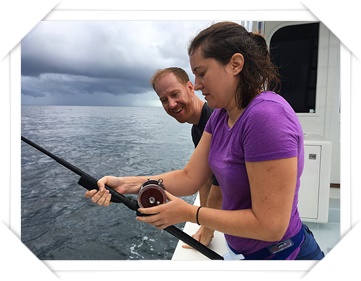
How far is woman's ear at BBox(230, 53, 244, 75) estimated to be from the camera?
0.83 meters

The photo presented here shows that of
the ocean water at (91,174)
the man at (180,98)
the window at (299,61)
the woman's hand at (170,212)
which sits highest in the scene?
the window at (299,61)

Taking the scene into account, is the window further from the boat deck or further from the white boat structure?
the boat deck

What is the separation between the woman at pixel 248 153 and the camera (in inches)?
28.8

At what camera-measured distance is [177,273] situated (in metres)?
0.89

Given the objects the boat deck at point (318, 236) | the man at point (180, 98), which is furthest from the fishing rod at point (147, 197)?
the man at point (180, 98)

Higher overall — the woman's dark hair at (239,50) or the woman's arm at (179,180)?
the woman's dark hair at (239,50)

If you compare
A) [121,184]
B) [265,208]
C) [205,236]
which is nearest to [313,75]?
[205,236]

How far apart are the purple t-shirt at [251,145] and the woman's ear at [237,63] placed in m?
0.10

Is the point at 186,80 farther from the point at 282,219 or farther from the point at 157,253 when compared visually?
the point at 157,253

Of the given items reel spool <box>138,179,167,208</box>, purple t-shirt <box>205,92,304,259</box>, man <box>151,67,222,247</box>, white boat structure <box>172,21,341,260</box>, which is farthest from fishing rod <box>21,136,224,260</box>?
white boat structure <box>172,21,341,260</box>

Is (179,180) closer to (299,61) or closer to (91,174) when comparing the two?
(299,61)

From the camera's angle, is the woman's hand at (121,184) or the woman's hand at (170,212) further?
the woman's hand at (121,184)

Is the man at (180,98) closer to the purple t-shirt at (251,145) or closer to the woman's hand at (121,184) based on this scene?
the woman's hand at (121,184)
